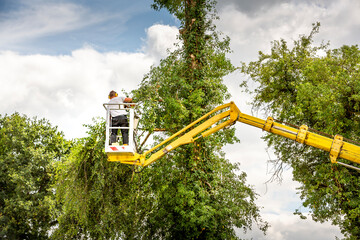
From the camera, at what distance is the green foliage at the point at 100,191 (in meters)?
11.8

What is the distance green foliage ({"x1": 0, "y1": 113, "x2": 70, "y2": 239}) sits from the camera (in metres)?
20.6

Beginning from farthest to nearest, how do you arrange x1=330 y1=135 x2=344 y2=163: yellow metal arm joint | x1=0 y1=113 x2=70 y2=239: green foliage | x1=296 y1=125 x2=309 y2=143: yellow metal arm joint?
x1=0 y1=113 x2=70 y2=239: green foliage
x1=296 y1=125 x2=309 y2=143: yellow metal arm joint
x1=330 y1=135 x2=344 y2=163: yellow metal arm joint

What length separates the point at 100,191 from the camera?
39.3ft

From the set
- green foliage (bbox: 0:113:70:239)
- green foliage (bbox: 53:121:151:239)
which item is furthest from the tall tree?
green foliage (bbox: 0:113:70:239)

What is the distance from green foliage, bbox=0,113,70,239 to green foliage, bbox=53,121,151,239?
8417 mm

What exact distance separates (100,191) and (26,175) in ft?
36.8

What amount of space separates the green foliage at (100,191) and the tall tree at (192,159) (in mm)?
754

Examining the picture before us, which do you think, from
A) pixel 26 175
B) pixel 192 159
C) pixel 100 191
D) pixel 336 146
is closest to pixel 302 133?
pixel 336 146

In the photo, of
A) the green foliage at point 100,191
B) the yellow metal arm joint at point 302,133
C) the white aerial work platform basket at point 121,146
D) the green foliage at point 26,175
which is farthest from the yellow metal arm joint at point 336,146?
the green foliage at point 26,175

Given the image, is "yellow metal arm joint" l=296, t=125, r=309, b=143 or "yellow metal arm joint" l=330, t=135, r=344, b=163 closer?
"yellow metal arm joint" l=330, t=135, r=344, b=163

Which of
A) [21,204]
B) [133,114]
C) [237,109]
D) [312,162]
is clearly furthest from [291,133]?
[21,204]

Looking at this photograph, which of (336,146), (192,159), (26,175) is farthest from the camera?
(26,175)

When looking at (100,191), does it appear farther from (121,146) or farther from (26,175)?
(26,175)

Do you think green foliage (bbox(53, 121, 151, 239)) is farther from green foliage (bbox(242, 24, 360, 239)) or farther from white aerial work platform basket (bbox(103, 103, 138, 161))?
green foliage (bbox(242, 24, 360, 239))
